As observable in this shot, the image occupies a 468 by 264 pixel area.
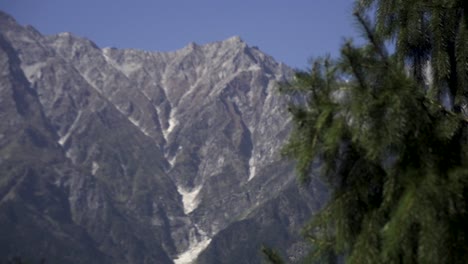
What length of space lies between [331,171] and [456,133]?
1.23m

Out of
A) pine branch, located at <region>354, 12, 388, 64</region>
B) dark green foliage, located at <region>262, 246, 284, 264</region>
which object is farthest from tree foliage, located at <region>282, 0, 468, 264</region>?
dark green foliage, located at <region>262, 246, 284, 264</region>

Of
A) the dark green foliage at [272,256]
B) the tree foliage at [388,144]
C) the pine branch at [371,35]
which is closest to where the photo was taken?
the tree foliage at [388,144]

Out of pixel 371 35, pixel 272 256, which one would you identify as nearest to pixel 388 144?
pixel 371 35

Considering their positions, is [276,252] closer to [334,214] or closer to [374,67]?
[334,214]

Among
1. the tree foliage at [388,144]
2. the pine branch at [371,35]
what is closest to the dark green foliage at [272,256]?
the tree foliage at [388,144]

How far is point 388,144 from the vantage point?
219 inches

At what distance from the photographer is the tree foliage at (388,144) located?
5438mm

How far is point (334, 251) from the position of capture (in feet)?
22.3

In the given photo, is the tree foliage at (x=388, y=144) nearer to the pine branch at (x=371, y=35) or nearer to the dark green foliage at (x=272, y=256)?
the pine branch at (x=371, y=35)

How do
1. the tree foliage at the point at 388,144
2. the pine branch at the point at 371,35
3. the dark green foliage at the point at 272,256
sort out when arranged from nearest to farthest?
1. the tree foliage at the point at 388,144
2. the pine branch at the point at 371,35
3. the dark green foliage at the point at 272,256

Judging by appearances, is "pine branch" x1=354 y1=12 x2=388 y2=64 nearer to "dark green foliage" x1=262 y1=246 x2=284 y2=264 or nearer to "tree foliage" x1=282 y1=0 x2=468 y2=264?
"tree foliage" x1=282 y1=0 x2=468 y2=264

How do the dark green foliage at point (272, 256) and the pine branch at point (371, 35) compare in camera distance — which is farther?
the dark green foliage at point (272, 256)

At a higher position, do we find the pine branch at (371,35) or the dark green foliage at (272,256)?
the pine branch at (371,35)

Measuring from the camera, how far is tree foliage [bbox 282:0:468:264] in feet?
17.8
